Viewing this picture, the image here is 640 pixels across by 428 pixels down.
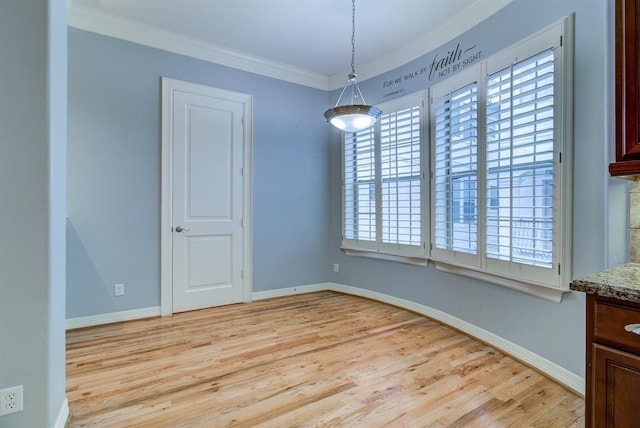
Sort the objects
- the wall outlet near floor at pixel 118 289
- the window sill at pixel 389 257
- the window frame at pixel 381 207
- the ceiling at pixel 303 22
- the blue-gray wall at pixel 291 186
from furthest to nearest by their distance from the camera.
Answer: the window sill at pixel 389 257
the window frame at pixel 381 207
the wall outlet near floor at pixel 118 289
the ceiling at pixel 303 22
the blue-gray wall at pixel 291 186

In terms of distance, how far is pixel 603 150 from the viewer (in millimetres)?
1986

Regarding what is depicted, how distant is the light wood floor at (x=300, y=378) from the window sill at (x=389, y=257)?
633 millimetres

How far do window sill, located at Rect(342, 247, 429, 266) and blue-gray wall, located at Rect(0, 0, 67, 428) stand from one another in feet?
10.3

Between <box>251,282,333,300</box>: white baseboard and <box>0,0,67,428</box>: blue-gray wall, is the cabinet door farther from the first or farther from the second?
<box>251,282,333,300</box>: white baseboard

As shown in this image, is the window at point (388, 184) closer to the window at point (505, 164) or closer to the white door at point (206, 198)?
the window at point (505, 164)

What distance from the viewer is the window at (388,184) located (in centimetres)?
357

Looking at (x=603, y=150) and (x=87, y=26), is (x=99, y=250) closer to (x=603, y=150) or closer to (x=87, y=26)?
(x=87, y=26)

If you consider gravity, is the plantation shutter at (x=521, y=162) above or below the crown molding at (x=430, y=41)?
below

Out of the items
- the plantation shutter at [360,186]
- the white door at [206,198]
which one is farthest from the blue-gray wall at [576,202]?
the white door at [206,198]

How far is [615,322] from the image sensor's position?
1.11 metres

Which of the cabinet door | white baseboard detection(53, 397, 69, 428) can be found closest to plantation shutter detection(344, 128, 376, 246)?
the cabinet door

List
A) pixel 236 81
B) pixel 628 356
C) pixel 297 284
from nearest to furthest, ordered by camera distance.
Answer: pixel 628 356
pixel 236 81
pixel 297 284

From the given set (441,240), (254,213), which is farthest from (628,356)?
(254,213)

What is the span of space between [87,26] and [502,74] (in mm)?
3848
